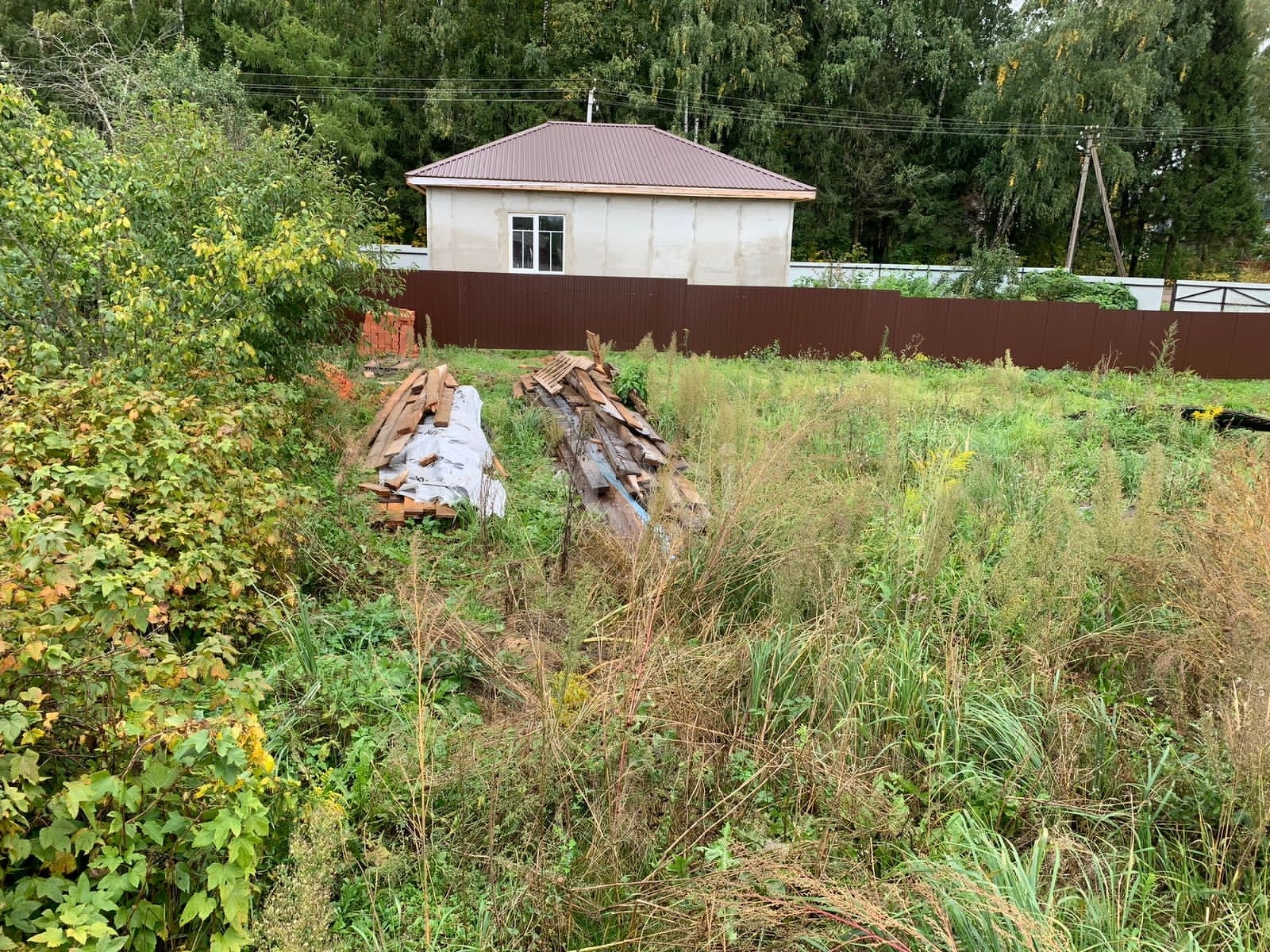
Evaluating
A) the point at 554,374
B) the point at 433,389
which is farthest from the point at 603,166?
the point at 433,389

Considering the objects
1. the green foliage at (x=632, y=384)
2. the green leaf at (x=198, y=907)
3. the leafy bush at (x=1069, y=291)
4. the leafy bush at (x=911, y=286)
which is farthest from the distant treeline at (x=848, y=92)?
the green leaf at (x=198, y=907)

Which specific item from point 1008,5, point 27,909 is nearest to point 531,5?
point 1008,5

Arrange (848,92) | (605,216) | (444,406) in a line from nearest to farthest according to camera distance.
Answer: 1. (444,406)
2. (605,216)
3. (848,92)

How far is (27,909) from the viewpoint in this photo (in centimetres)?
178

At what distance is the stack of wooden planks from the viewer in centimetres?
532

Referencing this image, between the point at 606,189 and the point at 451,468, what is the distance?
13.1 meters

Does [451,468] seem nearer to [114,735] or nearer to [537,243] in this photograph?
[114,735]

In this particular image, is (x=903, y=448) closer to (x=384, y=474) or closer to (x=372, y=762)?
(x=384, y=474)

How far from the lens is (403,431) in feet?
22.0

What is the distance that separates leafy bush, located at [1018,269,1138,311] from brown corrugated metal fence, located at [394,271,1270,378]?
23.3 ft

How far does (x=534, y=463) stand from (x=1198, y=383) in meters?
12.7

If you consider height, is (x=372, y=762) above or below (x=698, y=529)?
below

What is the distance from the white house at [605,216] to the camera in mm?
17359

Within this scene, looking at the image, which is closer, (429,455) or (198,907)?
(198,907)
